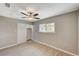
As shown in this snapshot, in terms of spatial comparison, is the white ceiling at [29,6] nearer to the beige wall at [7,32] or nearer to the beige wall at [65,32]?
the beige wall at [7,32]

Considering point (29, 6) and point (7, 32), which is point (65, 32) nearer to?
point (29, 6)

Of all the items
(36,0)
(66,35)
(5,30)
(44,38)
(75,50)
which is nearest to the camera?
(36,0)

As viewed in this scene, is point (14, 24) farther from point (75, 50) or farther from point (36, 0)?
point (75, 50)

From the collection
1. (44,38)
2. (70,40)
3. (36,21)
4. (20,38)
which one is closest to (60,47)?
(70,40)

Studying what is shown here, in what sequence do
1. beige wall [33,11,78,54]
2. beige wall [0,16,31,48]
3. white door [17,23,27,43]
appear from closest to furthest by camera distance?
beige wall [0,16,31,48], white door [17,23,27,43], beige wall [33,11,78,54]

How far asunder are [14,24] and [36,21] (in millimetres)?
1163

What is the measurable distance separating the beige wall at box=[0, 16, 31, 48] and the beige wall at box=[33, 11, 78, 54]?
114cm

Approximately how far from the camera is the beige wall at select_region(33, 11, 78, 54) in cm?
252

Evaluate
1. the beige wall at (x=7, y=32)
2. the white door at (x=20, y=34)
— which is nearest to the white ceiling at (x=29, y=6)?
the beige wall at (x=7, y=32)

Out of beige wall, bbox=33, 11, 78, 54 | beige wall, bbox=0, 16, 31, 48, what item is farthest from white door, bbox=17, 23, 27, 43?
beige wall, bbox=33, 11, 78, 54

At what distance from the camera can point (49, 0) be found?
3.47ft

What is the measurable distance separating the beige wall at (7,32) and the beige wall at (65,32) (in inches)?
45.0

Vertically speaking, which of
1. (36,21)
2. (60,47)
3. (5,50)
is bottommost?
(60,47)

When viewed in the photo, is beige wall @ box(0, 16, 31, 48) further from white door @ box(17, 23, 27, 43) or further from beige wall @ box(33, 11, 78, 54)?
beige wall @ box(33, 11, 78, 54)
